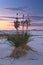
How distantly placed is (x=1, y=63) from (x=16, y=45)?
161cm

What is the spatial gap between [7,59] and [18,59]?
406mm

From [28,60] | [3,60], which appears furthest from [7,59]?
[28,60]

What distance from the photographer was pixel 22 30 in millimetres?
9930

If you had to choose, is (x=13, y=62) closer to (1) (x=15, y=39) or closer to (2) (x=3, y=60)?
(2) (x=3, y=60)

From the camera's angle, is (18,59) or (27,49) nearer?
(18,59)

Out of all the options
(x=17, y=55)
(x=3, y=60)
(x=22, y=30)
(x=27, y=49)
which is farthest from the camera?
(x=22, y=30)

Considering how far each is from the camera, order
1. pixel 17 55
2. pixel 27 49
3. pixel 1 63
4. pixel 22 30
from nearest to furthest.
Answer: pixel 1 63, pixel 17 55, pixel 27 49, pixel 22 30

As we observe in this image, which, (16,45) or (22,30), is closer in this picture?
(16,45)

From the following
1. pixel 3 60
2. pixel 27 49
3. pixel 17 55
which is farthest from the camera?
pixel 27 49

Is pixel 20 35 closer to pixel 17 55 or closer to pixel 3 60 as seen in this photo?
pixel 17 55

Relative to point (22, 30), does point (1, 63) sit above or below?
below

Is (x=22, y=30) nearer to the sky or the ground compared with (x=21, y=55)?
nearer to the sky

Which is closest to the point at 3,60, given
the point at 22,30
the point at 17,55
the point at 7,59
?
the point at 7,59

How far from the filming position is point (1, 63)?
7.05m
